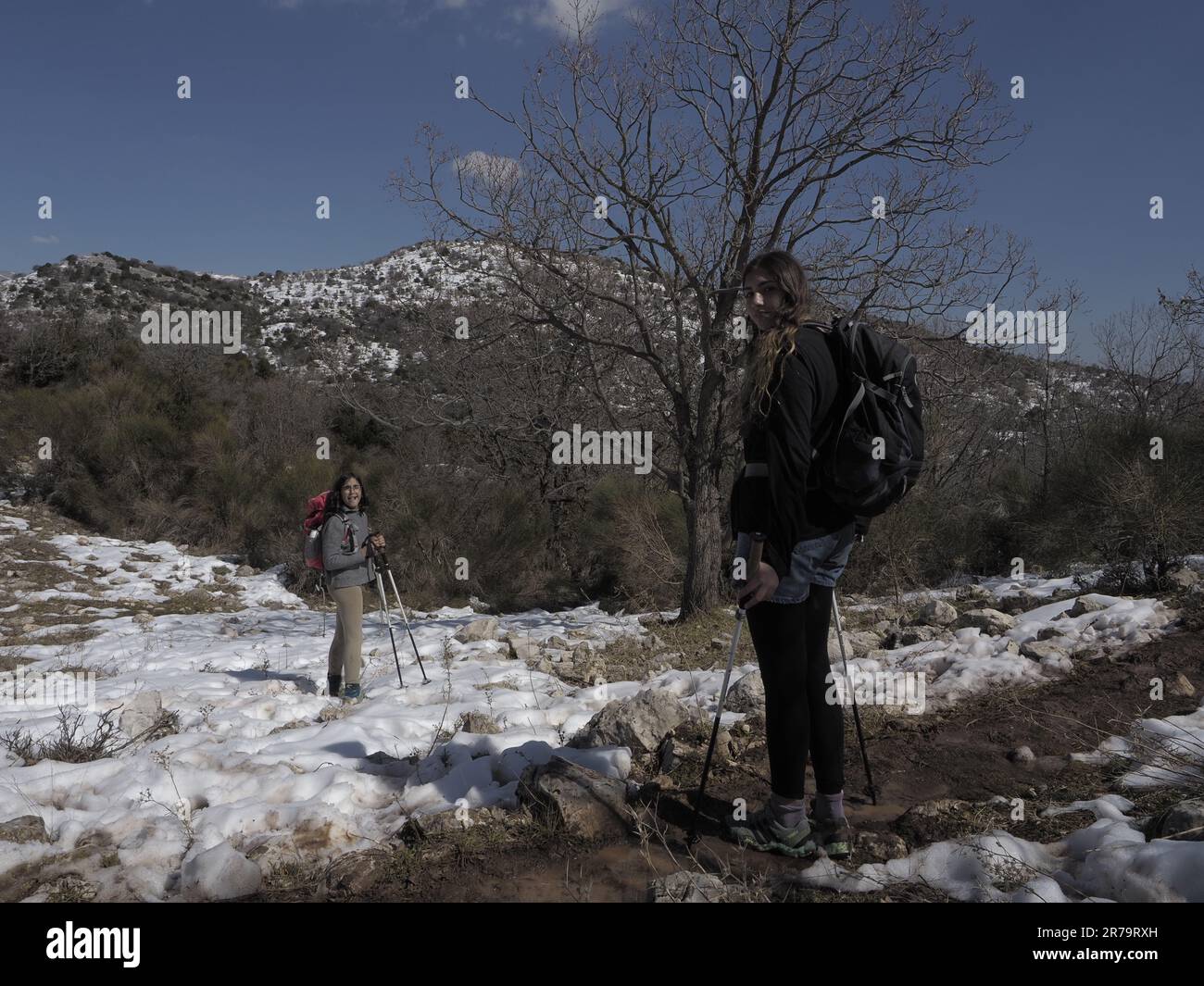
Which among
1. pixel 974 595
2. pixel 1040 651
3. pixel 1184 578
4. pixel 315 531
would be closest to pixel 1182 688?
pixel 1040 651

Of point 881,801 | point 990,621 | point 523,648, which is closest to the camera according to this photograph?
point 881,801

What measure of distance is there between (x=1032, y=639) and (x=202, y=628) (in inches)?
359

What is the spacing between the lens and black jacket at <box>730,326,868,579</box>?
7.62 feet

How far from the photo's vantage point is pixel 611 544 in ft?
41.4

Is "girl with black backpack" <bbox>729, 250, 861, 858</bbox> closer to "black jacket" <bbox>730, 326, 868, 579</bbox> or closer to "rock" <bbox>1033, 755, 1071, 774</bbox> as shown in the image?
"black jacket" <bbox>730, 326, 868, 579</bbox>

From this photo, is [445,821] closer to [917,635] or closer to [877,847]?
[877,847]

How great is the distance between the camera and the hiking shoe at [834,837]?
8.44 feet

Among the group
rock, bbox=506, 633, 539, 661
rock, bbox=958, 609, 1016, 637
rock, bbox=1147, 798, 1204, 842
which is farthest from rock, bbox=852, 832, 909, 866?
rock, bbox=506, 633, 539, 661

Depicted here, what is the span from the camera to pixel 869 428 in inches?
94.6

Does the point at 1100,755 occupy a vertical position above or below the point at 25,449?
below

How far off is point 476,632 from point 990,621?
486cm

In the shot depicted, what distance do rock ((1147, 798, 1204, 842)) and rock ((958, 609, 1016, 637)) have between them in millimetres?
3614
